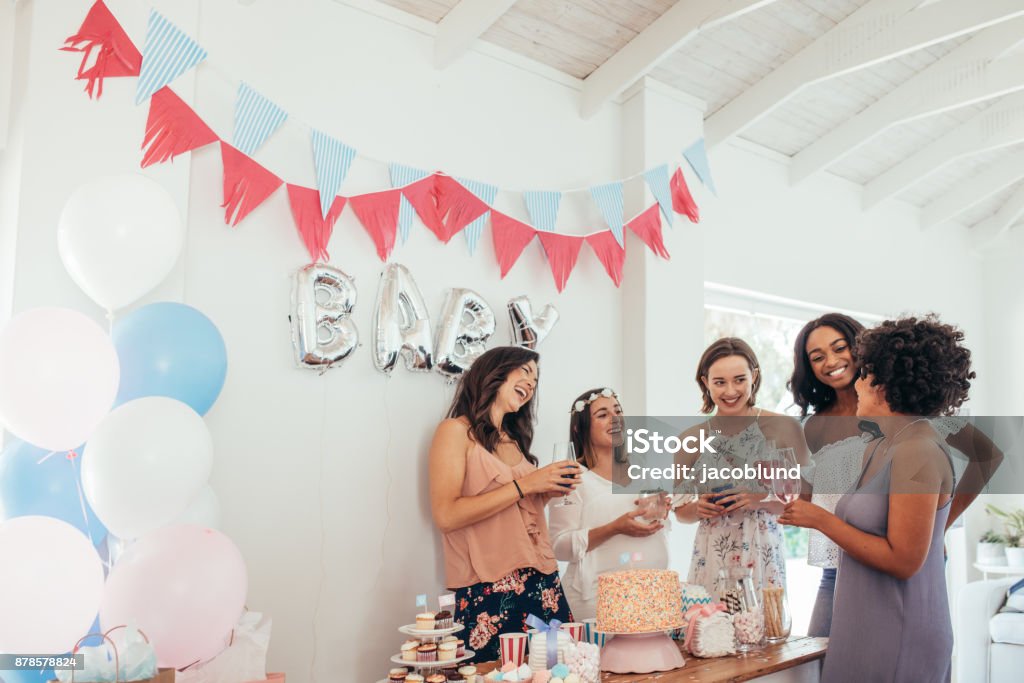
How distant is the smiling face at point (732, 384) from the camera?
2.77m

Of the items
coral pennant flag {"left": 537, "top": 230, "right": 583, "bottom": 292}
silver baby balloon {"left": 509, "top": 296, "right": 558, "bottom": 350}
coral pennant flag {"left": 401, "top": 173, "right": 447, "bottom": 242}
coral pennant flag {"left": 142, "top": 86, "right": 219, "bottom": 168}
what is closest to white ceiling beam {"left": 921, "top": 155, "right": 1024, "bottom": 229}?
coral pennant flag {"left": 537, "top": 230, "right": 583, "bottom": 292}

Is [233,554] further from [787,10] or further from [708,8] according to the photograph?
[787,10]

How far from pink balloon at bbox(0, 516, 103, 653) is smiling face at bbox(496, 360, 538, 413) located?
1257 mm

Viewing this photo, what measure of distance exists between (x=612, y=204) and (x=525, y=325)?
2.21ft

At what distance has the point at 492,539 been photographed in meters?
2.49

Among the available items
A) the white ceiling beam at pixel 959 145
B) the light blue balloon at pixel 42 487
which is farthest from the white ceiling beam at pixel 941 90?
the light blue balloon at pixel 42 487

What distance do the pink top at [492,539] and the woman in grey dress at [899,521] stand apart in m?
0.87

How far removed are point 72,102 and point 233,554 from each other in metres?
1.39

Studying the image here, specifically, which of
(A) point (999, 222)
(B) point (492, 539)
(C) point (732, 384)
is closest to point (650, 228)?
(C) point (732, 384)

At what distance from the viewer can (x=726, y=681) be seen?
1.84 m

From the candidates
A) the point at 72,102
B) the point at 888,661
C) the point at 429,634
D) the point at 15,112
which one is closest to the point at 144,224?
the point at 72,102

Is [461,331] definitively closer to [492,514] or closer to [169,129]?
[492,514]

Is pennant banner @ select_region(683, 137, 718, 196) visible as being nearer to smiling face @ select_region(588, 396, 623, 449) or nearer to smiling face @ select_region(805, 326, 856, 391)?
smiling face @ select_region(805, 326, 856, 391)

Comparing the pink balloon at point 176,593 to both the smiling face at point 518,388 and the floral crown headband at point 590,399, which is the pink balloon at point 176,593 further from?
the floral crown headband at point 590,399
